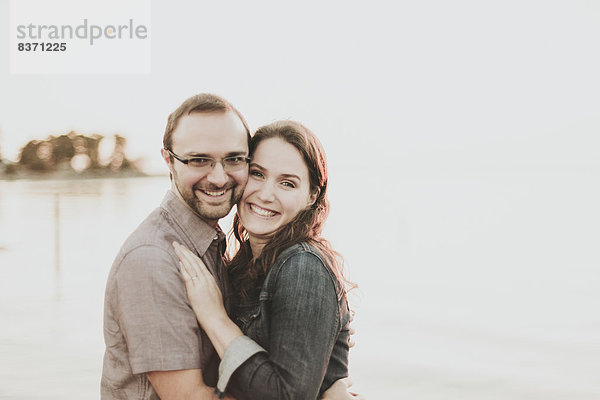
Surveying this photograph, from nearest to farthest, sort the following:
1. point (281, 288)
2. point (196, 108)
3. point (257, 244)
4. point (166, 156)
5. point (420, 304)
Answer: point (281, 288), point (196, 108), point (166, 156), point (257, 244), point (420, 304)

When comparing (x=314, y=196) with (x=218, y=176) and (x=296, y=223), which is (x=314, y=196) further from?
(x=218, y=176)

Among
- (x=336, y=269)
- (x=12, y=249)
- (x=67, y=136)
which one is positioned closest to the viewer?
(x=336, y=269)

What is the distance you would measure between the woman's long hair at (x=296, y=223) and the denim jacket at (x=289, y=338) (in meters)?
0.24

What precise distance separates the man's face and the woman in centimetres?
19

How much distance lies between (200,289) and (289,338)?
1.28 ft

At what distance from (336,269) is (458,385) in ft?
15.8

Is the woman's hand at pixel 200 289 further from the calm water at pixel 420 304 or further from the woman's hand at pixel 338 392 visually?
the calm water at pixel 420 304

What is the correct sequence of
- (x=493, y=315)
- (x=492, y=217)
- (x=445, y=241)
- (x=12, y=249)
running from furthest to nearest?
(x=492, y=217) → (x=445, y=241) → (x=12, y=249) → (x=493, y=315)

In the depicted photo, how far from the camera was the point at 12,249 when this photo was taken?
16344mm

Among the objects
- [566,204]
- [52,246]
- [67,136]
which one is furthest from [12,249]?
[67,136]

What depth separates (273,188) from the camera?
290cm

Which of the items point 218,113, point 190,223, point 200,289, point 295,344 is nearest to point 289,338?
point 295,344

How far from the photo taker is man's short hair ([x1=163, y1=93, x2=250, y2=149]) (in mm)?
2678

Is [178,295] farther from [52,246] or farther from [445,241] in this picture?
[445,241]
